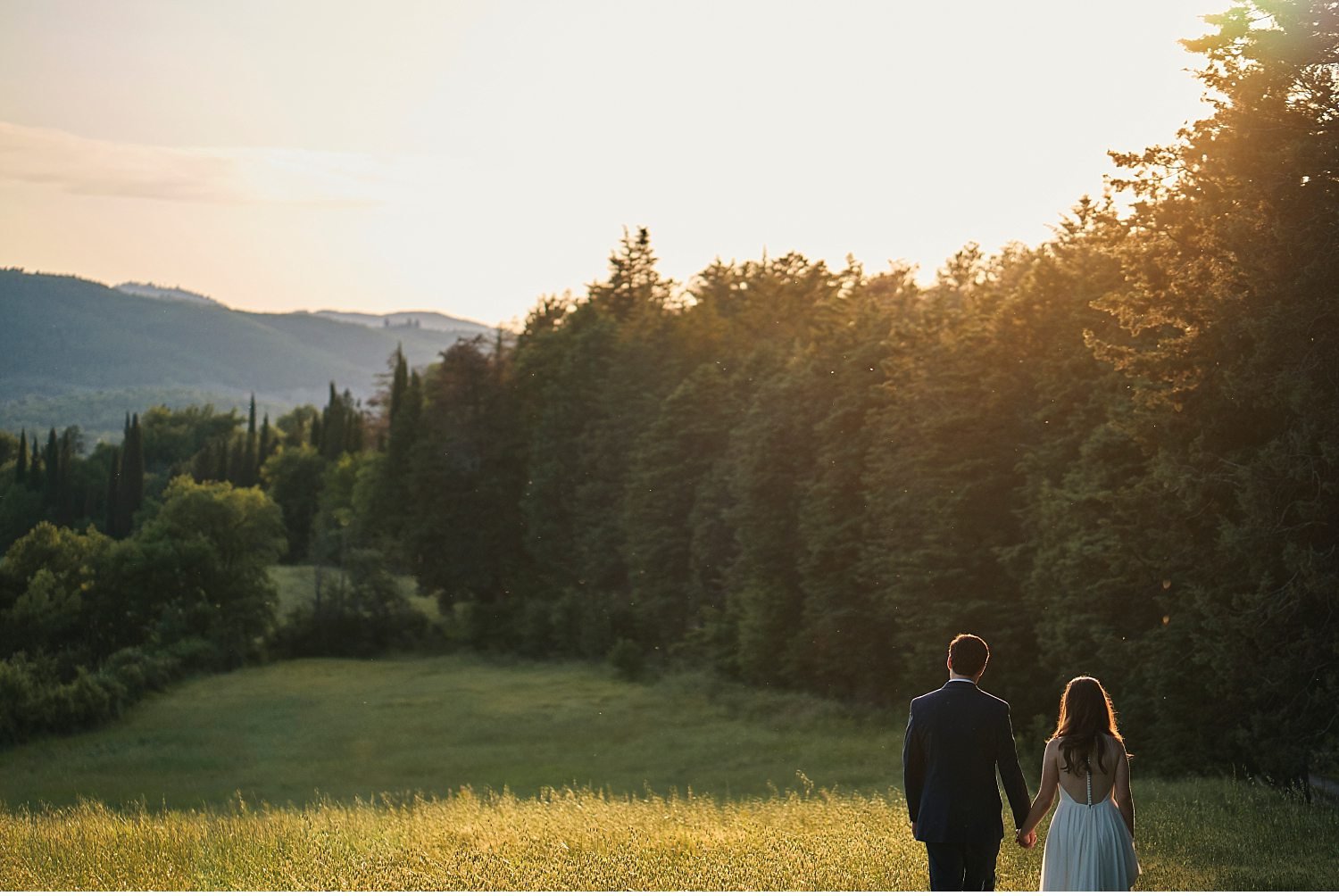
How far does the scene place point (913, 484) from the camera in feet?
148

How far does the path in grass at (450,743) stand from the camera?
40969mm

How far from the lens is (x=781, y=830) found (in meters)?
17.7

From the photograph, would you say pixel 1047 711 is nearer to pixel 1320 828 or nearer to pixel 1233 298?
pixel 1233 298

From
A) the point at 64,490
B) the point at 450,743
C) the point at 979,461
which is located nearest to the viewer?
the point at 979,461

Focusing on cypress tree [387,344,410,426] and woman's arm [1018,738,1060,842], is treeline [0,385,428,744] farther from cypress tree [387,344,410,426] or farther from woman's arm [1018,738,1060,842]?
woman's arm [1018,738,1060,842]

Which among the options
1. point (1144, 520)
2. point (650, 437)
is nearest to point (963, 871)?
point (1144, 520)

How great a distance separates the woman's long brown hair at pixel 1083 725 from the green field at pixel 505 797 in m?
4.42

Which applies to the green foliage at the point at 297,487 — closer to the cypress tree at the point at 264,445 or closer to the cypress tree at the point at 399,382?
the cypress tree at the point at 264,445

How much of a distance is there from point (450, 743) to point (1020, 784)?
4489cm

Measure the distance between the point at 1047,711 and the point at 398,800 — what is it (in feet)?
57.5

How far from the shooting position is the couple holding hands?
9.53 metres

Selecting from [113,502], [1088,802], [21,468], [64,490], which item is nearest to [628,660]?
[1088,802]

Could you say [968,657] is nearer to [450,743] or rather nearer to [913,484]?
[913,484]

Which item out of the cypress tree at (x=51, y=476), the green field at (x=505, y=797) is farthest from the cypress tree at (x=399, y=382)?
the cypress tree at (x=51, y=476)
